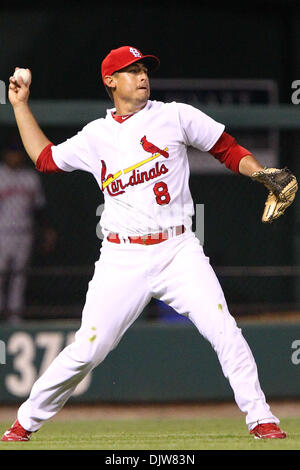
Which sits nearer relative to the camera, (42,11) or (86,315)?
→ (86,315)

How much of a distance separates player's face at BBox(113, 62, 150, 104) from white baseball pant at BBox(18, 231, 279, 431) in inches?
27.0

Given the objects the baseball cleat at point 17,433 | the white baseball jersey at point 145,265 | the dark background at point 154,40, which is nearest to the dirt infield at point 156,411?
the baseball cleat at point 17,433

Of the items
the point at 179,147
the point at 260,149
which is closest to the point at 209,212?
the point at 260,149

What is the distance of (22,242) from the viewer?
748 cm

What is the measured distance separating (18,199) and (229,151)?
292 centimetres

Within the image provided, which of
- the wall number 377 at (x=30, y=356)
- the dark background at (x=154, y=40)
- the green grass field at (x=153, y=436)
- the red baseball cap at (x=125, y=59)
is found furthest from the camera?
the dark background at (x=154, y=40)

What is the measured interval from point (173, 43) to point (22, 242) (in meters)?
3.37

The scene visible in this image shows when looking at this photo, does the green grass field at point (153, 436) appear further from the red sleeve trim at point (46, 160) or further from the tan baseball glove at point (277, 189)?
the red sleeve trim at point (46, 160)

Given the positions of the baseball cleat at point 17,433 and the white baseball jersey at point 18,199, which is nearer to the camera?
the baseball cleat at point 17,433

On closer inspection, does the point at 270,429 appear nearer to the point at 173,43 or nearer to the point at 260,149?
the point at 260,149

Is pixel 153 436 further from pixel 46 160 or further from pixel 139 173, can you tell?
pixel 46 160

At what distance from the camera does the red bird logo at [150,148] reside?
16.0ft

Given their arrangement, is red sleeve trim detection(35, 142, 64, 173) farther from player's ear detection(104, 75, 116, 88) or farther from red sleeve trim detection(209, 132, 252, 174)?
red sleeve trim detection(209, 132, 252, 174)

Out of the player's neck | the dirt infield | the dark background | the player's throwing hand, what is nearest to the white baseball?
the player's throwing hand
